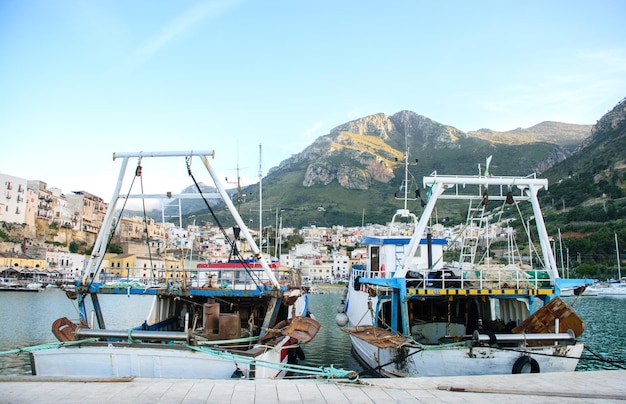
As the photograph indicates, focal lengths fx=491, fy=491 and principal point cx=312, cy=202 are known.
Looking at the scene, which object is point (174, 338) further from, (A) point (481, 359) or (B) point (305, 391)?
(A) point (481, 359)

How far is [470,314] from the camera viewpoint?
58.2ft

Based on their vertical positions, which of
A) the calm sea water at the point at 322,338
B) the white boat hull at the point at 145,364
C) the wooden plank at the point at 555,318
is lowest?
the calm sea water at the point at 322,338

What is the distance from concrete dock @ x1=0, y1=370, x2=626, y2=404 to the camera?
800 centimetres

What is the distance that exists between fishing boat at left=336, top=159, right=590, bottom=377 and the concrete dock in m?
2.90

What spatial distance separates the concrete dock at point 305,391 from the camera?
8000mm

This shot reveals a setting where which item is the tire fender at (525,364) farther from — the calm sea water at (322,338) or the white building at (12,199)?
the white building at (12,199)

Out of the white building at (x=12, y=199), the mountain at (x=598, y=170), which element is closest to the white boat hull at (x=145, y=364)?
the white building at (x=12, y=199)

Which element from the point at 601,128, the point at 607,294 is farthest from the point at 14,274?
the point at 601,128

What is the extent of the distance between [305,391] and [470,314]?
1073cm

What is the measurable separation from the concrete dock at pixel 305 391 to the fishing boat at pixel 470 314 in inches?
114

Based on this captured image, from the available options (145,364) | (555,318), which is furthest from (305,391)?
(555,318)

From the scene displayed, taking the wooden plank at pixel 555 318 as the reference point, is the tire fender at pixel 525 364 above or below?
below

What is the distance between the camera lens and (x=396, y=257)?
2055 cm

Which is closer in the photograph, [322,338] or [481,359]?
[481,359]
